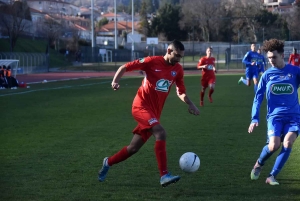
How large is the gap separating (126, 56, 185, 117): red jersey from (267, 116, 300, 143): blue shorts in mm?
1357

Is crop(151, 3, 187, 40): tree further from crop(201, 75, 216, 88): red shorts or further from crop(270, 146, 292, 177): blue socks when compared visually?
crop(270, 146, 292, 177): blue socks

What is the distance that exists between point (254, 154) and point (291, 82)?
2511 millimetres

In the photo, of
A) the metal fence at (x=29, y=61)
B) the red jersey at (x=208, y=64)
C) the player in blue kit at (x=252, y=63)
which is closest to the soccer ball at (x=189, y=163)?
the red jersey at (x=208, y=64)

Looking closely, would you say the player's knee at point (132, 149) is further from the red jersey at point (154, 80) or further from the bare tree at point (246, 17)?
the bare tree at point (246, 17)

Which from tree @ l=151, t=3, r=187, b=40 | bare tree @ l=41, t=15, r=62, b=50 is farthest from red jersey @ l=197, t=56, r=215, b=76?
tree @ l=151, t=3, r=187, b=40

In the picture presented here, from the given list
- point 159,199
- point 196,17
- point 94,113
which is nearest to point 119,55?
point 196,17

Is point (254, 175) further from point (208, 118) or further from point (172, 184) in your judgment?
point (208, 118)

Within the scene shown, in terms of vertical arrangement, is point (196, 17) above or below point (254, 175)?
above

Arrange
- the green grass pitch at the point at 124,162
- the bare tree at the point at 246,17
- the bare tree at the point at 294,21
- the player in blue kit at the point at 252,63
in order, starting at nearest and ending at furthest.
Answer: the green grass pitch at the point at 124,162
the player in blue kit at the point at 252,63
the bare tree at the point at 294,21
the bare tree at the point at 246,17

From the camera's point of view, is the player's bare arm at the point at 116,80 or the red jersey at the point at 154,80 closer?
the player's bare arm at the point at 116,80

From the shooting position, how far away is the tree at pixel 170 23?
3022 inches

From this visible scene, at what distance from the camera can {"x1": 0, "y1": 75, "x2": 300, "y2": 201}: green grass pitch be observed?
20.7 feet

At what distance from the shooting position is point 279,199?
596 centimetres

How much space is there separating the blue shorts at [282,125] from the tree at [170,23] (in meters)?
70.6
